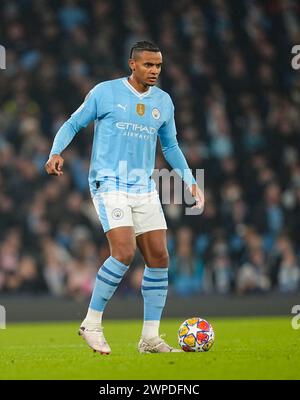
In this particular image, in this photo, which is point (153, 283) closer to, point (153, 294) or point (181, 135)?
point (153, 294)

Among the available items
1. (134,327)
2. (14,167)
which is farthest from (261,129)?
(134,327)

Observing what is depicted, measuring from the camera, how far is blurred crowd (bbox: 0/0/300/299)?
16.1 m

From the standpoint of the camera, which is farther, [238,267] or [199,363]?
[238,267]

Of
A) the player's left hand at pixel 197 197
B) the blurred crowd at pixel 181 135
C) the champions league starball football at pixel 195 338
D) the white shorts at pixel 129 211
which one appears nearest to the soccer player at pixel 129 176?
the white shorts at pixel 129 211

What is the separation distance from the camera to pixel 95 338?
8.22 metres

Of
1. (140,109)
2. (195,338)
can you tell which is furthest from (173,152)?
(195,338)

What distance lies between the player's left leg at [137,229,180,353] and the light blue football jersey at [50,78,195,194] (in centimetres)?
42

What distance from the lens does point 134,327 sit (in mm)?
12969

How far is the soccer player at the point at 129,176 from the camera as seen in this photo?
27.2ft

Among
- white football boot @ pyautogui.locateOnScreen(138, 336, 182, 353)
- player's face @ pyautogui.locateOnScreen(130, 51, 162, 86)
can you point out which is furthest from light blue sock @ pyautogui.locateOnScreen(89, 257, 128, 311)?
player's face @ pyautogui.locateOnScreen(130, 51, 162, 86)
